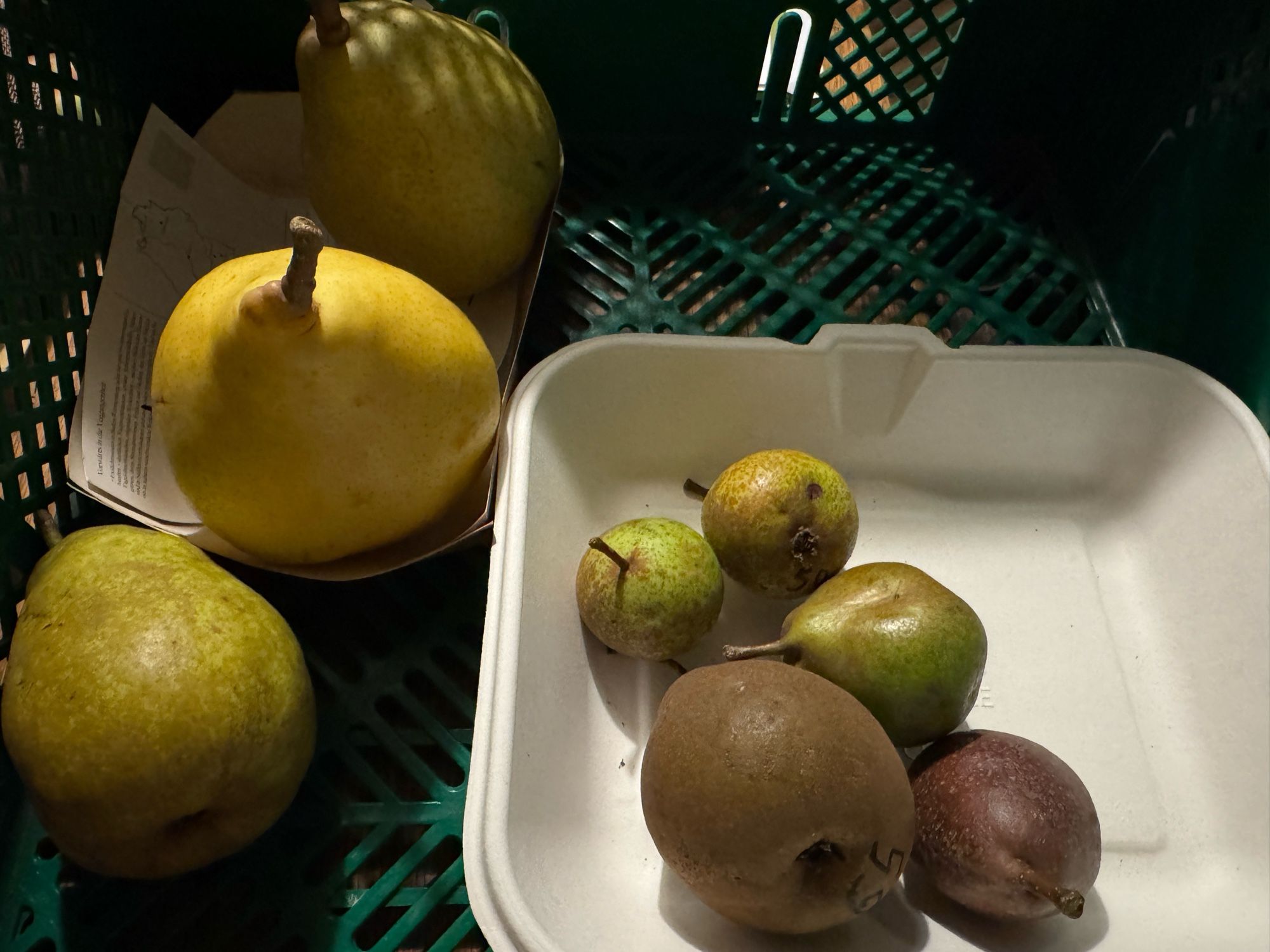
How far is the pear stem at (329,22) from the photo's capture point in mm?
698

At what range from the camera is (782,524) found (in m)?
0.70

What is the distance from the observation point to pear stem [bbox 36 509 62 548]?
671 millimetres

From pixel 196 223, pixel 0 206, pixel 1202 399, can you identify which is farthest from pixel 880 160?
pixel 0 206

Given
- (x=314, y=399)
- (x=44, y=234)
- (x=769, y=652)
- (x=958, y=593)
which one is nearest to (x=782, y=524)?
(x=769, y=652)

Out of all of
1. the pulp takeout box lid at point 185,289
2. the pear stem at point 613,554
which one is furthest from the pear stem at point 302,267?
the pear stem at point 613,554

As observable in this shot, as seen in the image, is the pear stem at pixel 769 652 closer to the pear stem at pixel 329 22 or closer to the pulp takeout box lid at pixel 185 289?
the pulp takeout box lid at pixel 185 289

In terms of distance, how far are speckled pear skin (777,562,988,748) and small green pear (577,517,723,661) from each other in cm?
8

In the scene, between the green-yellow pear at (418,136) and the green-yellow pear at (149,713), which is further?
the green-yellow pear at (418,136)

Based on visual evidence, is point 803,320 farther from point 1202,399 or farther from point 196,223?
point 196,223

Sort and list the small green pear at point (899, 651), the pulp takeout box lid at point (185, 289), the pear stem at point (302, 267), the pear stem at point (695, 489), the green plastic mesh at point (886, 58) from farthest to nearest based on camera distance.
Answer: the green plastic mesh at point (886, 58) → the pear stem at point (695, 489) → the pulp takeout box lid at point (185, 289) → the small green pear at point (899, 651) → the pear stem at point (302, 267)

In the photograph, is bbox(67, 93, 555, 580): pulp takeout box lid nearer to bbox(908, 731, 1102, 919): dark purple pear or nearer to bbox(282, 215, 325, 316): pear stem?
bbox(282, 215, 325, 316): pear stem

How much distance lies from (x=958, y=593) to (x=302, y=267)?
62cm

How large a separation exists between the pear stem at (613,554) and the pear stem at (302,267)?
0.86ft

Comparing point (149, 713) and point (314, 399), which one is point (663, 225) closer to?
point (314, 399)
